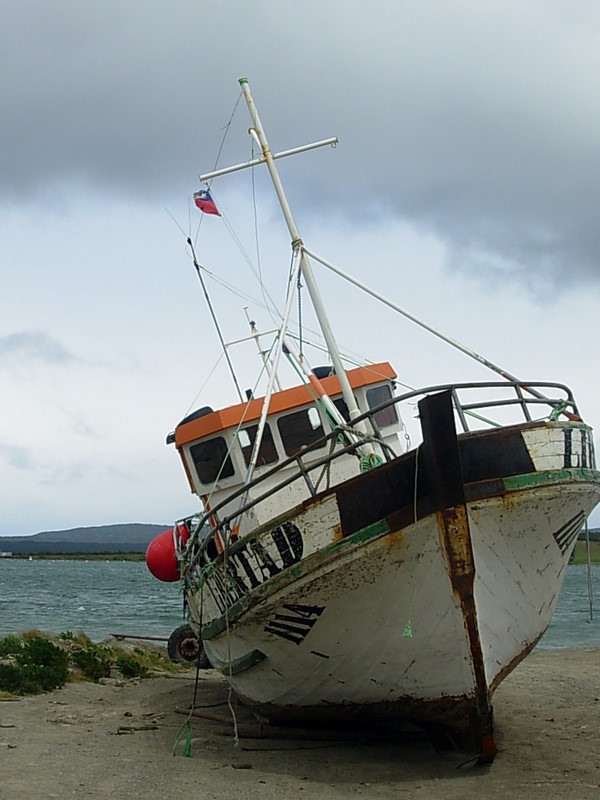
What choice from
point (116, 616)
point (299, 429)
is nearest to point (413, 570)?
point (299, 429)

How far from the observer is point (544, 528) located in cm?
821

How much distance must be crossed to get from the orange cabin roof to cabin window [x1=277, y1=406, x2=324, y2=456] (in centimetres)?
14

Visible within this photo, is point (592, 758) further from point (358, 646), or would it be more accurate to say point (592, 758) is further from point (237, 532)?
point (237, 532)

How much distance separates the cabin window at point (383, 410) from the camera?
11.7m

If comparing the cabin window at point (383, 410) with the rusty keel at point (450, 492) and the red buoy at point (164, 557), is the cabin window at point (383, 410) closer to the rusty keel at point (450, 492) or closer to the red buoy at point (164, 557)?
the red buoy at point (164, 557)

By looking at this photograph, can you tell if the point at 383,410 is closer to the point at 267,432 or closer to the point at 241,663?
the point at 267,432

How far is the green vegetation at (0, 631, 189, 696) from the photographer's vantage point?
41.0 ft

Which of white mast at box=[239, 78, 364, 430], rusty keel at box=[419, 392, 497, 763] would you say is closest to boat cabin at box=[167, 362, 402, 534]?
white mast at box=[239, 78, 364, 430]

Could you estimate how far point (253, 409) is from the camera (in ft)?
36.7

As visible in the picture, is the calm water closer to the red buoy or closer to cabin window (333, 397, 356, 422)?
the red buoy

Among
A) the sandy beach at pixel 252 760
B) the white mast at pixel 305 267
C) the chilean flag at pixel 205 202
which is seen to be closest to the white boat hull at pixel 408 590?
the sandy beach at pixel 252 760

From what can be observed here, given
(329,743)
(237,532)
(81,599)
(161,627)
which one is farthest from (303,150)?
(81,599)

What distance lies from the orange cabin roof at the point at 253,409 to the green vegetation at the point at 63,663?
13.0 feet

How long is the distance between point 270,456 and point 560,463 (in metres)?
4.02
